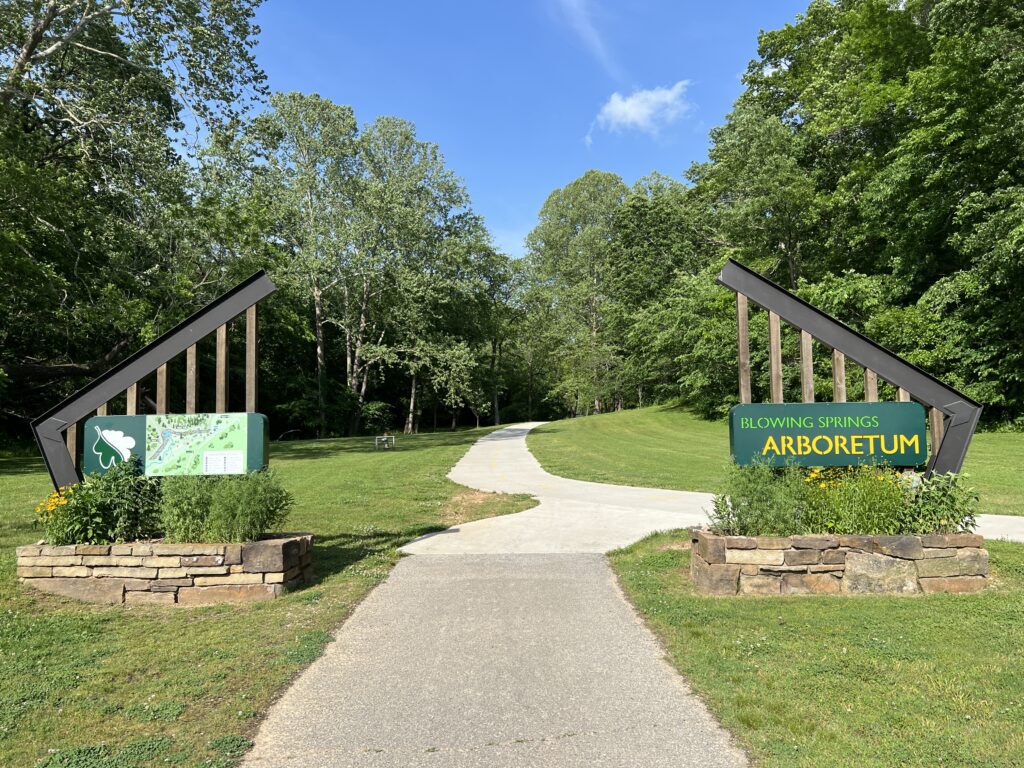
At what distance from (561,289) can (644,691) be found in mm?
48240

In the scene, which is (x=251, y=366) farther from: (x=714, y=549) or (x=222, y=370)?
(x=714, y=549)

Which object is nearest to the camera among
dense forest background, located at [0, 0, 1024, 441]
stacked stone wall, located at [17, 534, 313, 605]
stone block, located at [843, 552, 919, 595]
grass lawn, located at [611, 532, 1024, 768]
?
grass lawn, located at [611, 532, 1024, 768]

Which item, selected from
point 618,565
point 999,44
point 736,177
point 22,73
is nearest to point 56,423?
point 618,565

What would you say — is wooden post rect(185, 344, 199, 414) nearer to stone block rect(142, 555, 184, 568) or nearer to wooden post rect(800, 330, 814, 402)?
stone block rect(142, 555, 184, 568)

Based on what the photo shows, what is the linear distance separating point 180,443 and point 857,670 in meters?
6.11

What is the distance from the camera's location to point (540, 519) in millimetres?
9297

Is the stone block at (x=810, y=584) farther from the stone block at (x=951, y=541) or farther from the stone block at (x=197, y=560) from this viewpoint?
the stone block at (x=197, y=560)

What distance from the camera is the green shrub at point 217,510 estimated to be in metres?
5.59

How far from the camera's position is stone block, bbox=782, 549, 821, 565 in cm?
543

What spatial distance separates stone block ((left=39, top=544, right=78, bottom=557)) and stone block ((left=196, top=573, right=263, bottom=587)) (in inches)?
49.7

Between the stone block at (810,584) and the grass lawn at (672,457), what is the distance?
5679mm

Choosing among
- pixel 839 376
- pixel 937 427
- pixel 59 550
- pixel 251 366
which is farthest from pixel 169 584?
pixel 937 427

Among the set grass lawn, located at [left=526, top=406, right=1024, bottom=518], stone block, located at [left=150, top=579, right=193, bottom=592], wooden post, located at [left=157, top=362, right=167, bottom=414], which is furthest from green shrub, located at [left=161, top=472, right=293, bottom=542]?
grass lawn, located at [left=526, top=406, right=1024, bottom=518]

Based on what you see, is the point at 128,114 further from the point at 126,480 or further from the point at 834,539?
the point at 834,539
